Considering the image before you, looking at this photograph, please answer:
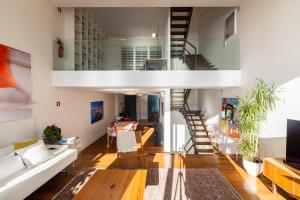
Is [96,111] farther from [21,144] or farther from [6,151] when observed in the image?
[6,151]

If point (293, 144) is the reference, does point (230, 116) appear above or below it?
above

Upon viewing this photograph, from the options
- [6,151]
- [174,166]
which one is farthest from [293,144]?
[6,151]

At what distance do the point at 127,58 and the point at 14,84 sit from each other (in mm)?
2534

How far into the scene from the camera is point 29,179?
112 inches

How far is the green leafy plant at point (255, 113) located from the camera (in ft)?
12.5

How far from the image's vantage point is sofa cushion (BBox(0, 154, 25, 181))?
2795 millimetres

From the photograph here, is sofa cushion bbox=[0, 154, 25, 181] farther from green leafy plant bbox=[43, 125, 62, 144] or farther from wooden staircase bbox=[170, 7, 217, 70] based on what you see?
wooden staircase bbox=[170, 7, 217, 70]

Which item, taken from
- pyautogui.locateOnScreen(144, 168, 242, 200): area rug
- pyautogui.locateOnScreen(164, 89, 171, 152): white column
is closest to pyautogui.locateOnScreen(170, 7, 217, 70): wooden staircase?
pyautogui.locateOnScreen(164, 89, 171, 152): white column

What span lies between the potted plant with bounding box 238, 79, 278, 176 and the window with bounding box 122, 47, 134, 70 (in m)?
2.88

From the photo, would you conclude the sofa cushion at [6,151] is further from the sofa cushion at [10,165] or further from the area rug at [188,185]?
the area rug at [188,185]

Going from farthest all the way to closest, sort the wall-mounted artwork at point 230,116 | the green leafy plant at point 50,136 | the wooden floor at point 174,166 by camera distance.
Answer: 1. the wall-mounted artwork at point 230,116
2. the green leafy plant at point 50,136
3. the wooden floor at point 174,166

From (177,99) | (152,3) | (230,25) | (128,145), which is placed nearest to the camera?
(128,145)

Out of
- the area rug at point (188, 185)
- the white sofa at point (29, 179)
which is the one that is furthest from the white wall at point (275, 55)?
the white sofa at point (29, 179)

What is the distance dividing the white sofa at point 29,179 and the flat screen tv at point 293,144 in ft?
13.2
